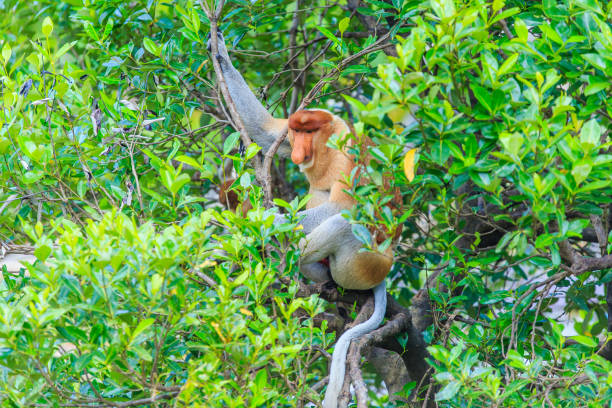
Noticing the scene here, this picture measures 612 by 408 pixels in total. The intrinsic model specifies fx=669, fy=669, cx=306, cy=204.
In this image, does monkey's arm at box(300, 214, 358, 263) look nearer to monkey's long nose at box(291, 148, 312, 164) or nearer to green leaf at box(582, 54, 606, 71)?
monkey's long nose at box(291, 148, 312, 164)

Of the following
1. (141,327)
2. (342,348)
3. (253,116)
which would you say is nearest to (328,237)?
(342,348)

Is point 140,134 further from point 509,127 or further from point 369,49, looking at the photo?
point 509,127

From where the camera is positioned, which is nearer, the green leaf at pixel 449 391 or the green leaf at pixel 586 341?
the green leaf at pixel 449 391

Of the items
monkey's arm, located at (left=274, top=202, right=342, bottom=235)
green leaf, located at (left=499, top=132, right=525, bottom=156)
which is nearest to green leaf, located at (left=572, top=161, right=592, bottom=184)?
green leaf, located at (left=499, top=132, right=525, bottom=156)

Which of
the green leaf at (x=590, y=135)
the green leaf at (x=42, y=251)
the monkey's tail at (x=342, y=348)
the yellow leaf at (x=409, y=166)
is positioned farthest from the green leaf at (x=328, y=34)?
the green leaf at (x=42, y=251)

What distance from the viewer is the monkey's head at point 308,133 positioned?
9.84 ft

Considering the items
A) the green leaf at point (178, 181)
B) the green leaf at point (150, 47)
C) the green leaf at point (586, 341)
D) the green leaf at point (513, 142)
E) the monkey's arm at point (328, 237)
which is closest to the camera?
the green leaf at point (513, 142)

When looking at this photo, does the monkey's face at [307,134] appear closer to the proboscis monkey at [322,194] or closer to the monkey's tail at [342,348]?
the proboscis monkey at [322,194]

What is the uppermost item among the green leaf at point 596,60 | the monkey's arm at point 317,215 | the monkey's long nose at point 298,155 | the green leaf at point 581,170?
the green leaf at point 596,60

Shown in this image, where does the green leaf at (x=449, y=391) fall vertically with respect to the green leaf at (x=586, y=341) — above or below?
above

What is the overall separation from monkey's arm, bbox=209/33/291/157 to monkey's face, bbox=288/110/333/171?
157 millimetres

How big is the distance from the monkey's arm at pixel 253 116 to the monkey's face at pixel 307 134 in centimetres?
16

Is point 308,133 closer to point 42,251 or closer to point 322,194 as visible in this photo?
point 322,194

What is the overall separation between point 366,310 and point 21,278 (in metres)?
1.37
